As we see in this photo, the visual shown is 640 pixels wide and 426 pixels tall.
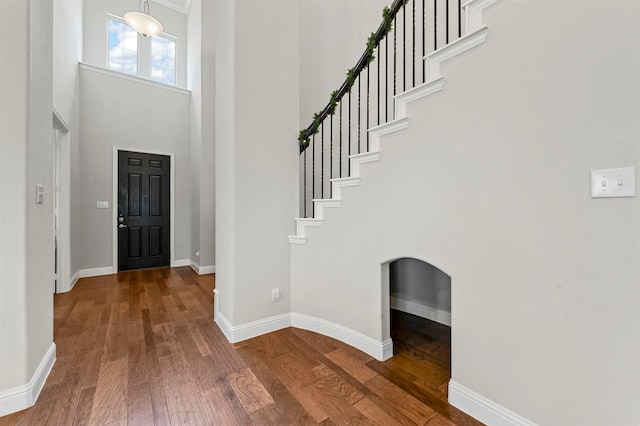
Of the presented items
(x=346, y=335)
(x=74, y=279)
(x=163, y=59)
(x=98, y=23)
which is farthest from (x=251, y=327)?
(x=98, y=23)

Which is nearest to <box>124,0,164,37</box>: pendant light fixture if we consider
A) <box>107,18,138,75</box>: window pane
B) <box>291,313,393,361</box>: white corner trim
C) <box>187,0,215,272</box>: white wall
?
<box>187,0,215,272</box>: white wall

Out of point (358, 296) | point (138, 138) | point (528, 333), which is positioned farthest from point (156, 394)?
point (138, 138)

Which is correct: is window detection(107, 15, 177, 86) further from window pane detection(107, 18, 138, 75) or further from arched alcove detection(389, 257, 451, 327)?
arched alcove detection(389, 257, 451, 327)

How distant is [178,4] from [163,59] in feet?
4.34

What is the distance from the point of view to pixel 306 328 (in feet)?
9.12

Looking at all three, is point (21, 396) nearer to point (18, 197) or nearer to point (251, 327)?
point (18, 197)

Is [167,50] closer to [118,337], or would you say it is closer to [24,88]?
[24,88]

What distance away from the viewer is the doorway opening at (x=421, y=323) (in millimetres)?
2061

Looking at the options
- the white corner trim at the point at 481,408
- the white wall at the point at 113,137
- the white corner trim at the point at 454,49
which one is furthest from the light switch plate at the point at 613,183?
the white wall at the point at 113,137

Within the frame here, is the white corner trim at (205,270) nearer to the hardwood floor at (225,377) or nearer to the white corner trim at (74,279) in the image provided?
the white corner trim at (74,279)

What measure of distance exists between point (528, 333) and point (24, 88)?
327 cm

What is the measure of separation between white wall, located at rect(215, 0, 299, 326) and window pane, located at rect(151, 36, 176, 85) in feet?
14.6

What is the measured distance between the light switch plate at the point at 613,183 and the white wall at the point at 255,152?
2.22 metres

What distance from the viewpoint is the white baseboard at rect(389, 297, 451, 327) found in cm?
298
